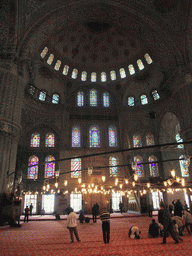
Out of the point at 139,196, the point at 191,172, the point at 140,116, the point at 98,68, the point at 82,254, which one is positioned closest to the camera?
the point at 82,254

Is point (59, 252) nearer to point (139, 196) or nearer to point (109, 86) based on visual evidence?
point (139, 196)

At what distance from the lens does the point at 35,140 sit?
24141mm

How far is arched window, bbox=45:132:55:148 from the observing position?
79.4 feet

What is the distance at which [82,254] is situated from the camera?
5.01 meters

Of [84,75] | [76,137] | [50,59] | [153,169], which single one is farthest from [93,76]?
[153,169]

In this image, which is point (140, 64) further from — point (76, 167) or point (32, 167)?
point (32, 167)

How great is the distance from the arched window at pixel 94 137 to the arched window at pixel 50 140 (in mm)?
4862

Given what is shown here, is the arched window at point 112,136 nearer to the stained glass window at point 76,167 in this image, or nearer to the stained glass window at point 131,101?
the stained glass window at point 131,101

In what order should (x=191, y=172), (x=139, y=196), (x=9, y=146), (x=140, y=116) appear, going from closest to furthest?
(x=9, y=146), (x=191, y=172), (x=139, y=196), (x=140, y=116)

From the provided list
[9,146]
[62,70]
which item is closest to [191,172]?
[9,146]

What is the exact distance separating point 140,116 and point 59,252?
2207cm

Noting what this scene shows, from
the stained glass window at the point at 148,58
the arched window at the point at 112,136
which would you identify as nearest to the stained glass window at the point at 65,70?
the arched window at the point at 112,136

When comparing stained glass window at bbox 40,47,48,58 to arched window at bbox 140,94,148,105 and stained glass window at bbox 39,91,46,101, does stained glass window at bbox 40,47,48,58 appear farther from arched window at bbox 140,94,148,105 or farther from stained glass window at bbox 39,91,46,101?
arched window at bbox 140,94,148,105

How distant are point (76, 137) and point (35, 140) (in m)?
5.23
